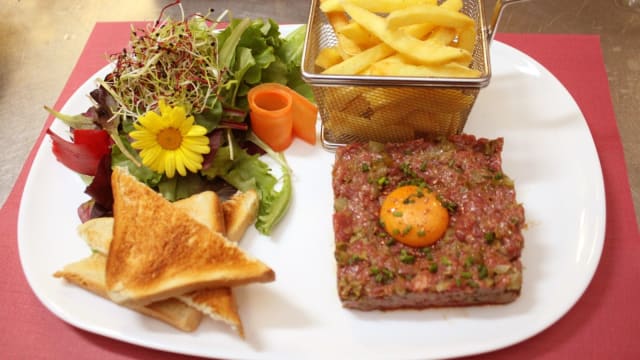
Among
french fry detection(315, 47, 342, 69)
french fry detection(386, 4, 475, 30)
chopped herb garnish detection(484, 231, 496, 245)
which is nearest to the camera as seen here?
chopped herb garnish detection(484, 231, 496, 245)

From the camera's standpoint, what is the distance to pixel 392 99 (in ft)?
10.7

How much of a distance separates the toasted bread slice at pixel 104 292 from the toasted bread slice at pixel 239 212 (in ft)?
1.66

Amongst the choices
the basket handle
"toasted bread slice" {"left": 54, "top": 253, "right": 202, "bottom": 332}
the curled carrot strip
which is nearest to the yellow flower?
the curled carrot strip

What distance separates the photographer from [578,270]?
2.91 m

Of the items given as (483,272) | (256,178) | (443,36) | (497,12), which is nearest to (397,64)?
(443,36)

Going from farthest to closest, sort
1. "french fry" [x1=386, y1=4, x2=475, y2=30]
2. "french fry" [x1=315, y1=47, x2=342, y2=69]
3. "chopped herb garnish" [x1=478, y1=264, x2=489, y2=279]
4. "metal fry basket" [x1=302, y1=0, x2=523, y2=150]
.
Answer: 1. "french fry" [x1=315, y1=47, x2=342, y2=69]
2. "metal fry basket" [x1=302, y1=0, x2=523, y2=150]
3. "french fry" [x1=386, y1=4, x2=475, y2=30]
4. "chopped herb garnish" [x1=478, y1=264, x2=489, y2=279]

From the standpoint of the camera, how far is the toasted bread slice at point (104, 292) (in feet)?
9.18

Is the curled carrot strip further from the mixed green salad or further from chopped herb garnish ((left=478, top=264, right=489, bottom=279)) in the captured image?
chopped herb garnish ((left=478, top=264, right=489, bottom=279))

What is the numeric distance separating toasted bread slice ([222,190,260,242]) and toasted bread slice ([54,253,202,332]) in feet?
1.66

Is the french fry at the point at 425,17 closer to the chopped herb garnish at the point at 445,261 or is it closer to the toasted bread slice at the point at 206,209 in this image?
the chopped herb garnish at the point at 445,261

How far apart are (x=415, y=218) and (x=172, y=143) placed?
155 centimetres

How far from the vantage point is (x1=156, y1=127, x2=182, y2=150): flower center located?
3217 millimetres

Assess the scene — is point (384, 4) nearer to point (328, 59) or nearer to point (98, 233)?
point (328, 59)

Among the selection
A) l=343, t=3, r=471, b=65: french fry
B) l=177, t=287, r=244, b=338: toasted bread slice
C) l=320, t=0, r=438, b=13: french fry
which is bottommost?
l=177, t=287, r=244, b=338: toasted bread slice
